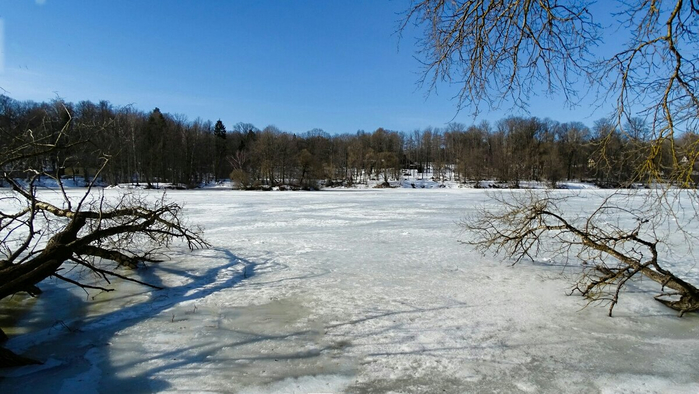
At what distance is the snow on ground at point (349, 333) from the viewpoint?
11.1 ft

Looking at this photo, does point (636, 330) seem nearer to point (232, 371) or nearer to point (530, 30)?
point (530, 30)

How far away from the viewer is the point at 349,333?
4.38 m

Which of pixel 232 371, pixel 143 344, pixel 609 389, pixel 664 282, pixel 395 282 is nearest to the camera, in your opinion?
pixel 609 389

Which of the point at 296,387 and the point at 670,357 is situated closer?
the point at 296,387

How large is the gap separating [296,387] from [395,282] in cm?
334

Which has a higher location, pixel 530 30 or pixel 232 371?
→ pixel 530 30

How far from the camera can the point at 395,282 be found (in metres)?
6.34

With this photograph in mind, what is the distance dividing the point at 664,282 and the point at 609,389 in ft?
9.92

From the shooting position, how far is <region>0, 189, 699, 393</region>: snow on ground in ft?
11.1

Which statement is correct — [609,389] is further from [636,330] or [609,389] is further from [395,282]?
[395,282]

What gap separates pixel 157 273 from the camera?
22.6 ft

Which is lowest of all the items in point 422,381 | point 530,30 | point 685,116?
point 422,381

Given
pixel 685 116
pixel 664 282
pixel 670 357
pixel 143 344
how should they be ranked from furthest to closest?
1. pixel 664 282
2. pixel 143 344
3. pixel 670 357
4. pixel 685 116

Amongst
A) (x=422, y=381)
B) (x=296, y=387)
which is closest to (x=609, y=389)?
(x=422, y=381)
